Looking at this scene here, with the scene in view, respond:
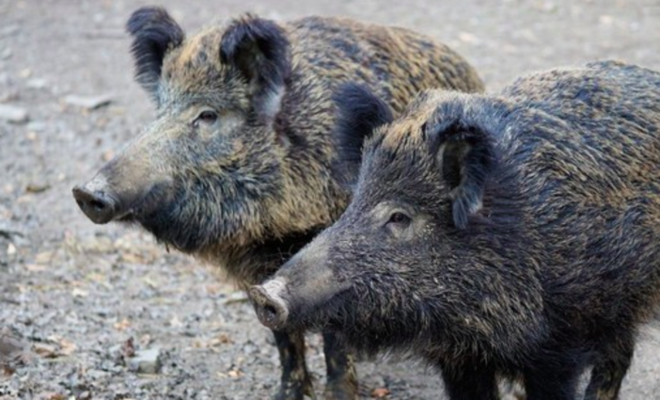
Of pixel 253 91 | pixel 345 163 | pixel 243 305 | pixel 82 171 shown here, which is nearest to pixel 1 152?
pixel 82 171

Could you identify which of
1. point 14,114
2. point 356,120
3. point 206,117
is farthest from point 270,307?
point 14,114

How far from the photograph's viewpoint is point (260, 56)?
6734mm

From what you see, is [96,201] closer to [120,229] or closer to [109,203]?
[109,203]

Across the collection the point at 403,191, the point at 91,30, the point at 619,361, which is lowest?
the point at 91,30

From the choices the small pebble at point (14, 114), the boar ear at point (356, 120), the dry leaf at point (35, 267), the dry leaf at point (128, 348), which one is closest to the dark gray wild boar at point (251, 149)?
the boar ear at point (356, 120)

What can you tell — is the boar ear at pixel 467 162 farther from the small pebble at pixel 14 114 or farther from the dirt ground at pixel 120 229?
the small pebble at pixel 14 114

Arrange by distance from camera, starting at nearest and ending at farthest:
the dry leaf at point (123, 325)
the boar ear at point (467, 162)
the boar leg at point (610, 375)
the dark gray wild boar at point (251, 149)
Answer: the boar ear at point (467, 162)
the boar leg at point (610, 375)
the dark gray wild boar at point (251, 149)
the dry leaf at point (123, 325)

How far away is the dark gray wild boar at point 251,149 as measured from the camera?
21.7 ft

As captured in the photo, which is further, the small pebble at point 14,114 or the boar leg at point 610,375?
the small pebble at point 14,114

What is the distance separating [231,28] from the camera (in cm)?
671

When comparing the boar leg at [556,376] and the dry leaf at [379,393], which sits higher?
the boar leg at [556,376]

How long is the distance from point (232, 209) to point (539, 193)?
197 cm

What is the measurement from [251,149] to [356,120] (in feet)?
3.69

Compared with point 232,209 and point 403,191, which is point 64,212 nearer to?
point 232,209
